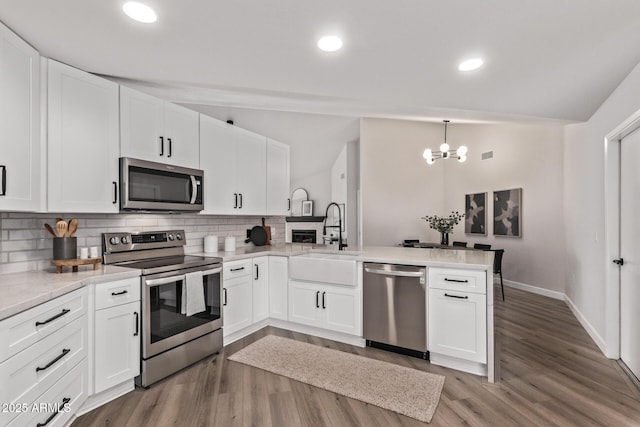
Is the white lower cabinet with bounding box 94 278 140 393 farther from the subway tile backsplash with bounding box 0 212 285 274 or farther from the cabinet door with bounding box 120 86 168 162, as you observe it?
the cabinet door with bounding box 120 86 168 162

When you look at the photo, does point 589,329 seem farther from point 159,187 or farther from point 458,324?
point 159,187

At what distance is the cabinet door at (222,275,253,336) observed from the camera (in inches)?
121

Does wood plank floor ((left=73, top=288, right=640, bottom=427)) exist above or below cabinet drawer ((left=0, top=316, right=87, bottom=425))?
below

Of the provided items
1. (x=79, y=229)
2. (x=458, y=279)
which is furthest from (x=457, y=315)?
(x=79, y=229)

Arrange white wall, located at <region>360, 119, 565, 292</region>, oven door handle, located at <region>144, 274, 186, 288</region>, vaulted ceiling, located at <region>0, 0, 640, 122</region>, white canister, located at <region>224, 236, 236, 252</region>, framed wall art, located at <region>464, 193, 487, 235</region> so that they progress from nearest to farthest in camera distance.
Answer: vaulted ceiling, located at <region>0, 0, 640, 122</region> < oven door handle, located at <region>144, 274, 186, 288</region> < white canister, located at <region>224, 236, 236, 252</region> < white wall, located at <region>360, 119, 565, 292</region> < framed wall art, located at <region>464, 193, 487, 235</region>

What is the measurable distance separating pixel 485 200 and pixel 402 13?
5364 mm

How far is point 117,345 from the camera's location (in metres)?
2.17

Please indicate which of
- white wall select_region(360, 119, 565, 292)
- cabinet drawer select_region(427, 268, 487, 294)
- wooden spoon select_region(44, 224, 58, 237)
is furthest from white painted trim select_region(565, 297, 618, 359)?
wooden spoon select_region(44, 224, 58, 237)

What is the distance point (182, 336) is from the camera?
2584 millimetres

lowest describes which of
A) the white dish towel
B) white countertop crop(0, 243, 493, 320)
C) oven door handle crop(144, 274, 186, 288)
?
the white dish towel

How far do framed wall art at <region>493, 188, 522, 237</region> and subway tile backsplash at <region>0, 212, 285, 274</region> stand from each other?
195 inches

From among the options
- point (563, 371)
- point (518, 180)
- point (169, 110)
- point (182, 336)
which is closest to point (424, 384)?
point (563, 371)

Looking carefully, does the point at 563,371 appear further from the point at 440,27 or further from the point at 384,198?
the point at 384,198

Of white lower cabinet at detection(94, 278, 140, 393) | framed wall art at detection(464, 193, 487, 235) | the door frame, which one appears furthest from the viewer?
framed wall art at detection(464, 193, 487, 235)
